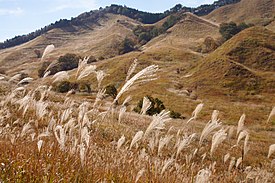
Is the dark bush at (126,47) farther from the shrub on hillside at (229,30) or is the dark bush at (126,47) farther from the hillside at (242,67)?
the hillside at (242,67)

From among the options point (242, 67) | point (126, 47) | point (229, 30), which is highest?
point (229, 30)

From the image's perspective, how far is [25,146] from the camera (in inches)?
201

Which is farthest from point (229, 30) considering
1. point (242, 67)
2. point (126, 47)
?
point (242, 67)

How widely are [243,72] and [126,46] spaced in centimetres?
8975

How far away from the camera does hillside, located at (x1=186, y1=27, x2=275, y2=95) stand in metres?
81.6

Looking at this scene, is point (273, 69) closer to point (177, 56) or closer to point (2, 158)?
point (177, 56)

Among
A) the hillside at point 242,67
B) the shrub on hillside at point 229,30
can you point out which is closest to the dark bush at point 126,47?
the shrub on hillside at point 229,30

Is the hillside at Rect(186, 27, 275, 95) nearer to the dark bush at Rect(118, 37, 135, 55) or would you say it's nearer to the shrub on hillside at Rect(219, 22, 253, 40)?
the shrub on hillside at Rect(219, 22, 253, 40)

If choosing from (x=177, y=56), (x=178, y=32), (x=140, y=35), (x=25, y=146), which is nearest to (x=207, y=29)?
(x=178, y=32)

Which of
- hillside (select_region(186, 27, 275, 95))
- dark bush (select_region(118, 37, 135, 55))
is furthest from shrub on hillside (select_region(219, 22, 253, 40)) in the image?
dark bush (select_region(118, 37, 135, 55))

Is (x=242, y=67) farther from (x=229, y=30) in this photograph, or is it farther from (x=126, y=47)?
(x=126, y=47)

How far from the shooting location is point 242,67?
88.1 metres

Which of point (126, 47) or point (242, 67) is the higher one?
point (126, 47)

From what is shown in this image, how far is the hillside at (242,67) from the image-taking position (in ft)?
268
